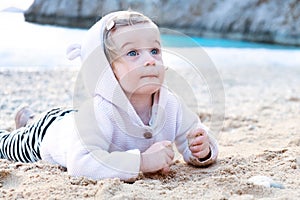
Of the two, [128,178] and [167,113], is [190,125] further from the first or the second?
[128,178]

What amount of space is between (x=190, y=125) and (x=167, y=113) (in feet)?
0.32

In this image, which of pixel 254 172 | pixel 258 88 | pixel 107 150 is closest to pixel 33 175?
pixel 107 150

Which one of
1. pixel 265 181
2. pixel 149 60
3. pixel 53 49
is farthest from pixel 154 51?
pixel 53 49

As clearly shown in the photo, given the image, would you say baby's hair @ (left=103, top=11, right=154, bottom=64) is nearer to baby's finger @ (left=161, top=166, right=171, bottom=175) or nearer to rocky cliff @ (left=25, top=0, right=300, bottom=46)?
baby's finger @ (left=161, top=166, right=171, bottom=175)

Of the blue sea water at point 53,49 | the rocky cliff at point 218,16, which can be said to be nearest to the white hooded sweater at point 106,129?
the blue sea water at point 53,49

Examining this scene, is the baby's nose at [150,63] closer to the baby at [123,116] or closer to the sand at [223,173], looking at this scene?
the baby at [123,116]

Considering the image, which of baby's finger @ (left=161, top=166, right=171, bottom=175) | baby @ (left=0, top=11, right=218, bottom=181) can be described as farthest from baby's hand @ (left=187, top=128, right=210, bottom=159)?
baby's finger @ (left=161, top=166, right=171, bottom=175)

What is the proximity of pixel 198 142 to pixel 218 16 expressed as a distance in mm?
8461

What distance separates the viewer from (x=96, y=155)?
125 cm

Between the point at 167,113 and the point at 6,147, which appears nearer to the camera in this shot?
the point at 167,113

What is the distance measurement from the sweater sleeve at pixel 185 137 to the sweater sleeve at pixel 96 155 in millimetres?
225

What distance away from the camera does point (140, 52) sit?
4.45 ft

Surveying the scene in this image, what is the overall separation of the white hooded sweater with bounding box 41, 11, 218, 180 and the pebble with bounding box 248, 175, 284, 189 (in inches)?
8.1

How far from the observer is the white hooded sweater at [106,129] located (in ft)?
4.12
